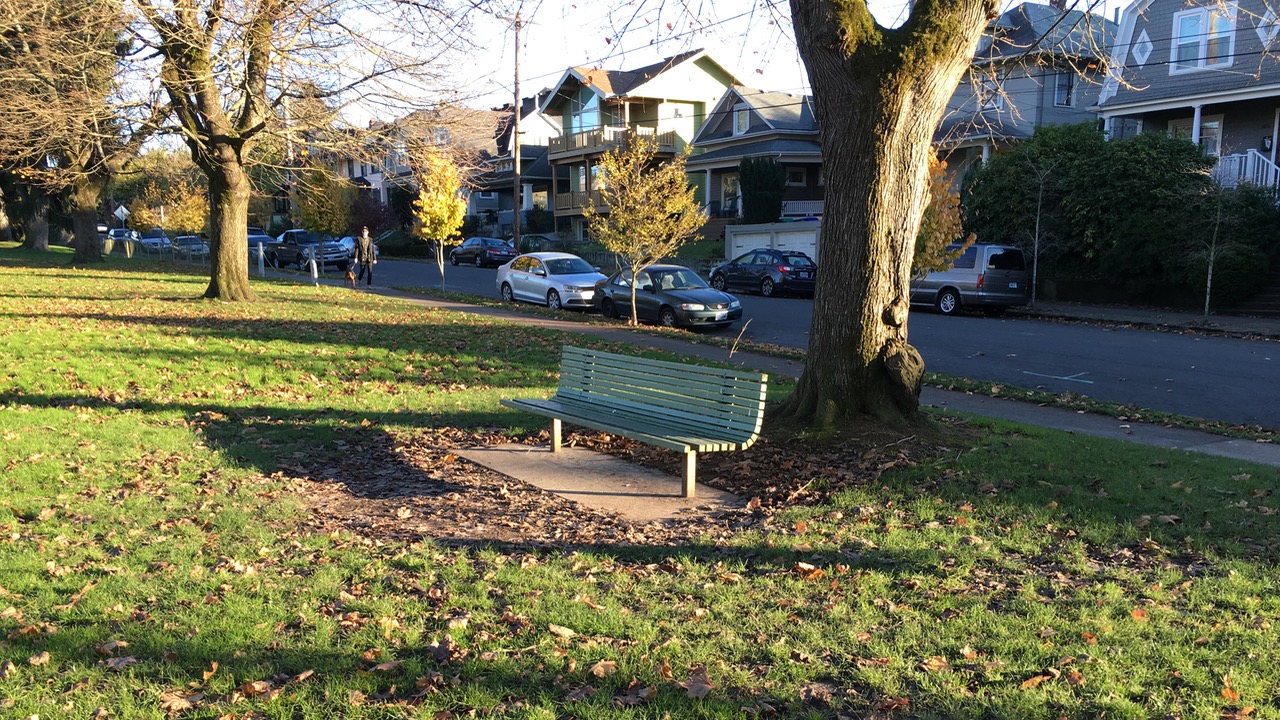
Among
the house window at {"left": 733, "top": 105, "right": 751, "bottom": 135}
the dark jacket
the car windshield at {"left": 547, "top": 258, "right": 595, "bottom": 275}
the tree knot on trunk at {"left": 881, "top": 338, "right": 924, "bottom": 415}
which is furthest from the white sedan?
the house window at {"left": 733, "top": 105, "right": 751, "bottom": 135}

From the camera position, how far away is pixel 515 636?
14.6 feet

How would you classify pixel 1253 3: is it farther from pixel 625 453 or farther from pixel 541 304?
pixel 625 453

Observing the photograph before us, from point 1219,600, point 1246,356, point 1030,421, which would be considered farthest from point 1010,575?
point 1246,356

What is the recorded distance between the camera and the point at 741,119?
4891 centimetres

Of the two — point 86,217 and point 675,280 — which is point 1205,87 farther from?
point 86,217

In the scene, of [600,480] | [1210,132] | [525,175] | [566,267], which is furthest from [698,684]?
[525,175]

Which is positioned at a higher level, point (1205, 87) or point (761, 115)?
point (761, 115)

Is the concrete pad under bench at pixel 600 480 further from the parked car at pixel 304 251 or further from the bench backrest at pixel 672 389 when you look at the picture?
the parked car at pixel 304 251

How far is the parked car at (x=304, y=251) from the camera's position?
41.8 meters

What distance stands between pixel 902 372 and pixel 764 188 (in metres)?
35.7

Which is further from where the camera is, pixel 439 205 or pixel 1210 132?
pixel 1210 132

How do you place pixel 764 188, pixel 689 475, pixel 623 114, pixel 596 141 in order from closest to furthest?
pixel 689 475 → pixel 764 188 → pixel 623 114 → pixel 596 141

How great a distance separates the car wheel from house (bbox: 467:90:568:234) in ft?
132

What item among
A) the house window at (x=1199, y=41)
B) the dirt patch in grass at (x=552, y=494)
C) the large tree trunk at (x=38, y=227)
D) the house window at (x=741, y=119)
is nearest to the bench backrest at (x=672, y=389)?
the dirt patch in grass at (x=552, y=494)
